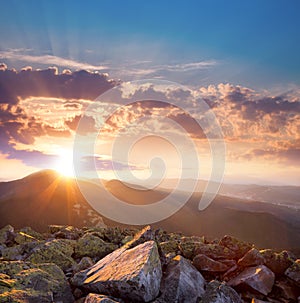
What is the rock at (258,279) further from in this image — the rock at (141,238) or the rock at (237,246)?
the rock at (141,238)

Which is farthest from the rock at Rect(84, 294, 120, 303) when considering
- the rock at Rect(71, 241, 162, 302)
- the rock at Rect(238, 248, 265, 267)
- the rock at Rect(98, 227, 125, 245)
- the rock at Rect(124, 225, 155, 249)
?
the rock at Rect(98, 227, 125, 245)

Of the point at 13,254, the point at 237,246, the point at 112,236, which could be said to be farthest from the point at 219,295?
the point at 13,254

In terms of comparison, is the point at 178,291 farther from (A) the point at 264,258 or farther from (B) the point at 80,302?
(A) the point at 264,258

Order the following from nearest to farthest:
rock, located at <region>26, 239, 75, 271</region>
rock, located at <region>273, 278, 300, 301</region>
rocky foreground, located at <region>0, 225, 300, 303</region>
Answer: rocky foreground, located at <region>0, 225, 300, 303</region>, rock, located at <region>273, 278, 300, 301</region>, rock, located at <region>26, 239, 75, 271</region>

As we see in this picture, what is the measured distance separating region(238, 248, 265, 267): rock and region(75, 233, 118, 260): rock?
24.8 feet

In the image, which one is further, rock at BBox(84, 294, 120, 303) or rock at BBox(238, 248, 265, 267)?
rock at BBox(238, 248, 265, 267)

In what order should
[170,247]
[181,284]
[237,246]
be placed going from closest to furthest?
1. [181,284]
2. [237,246]
3. [170,247]

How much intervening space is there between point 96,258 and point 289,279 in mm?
9822

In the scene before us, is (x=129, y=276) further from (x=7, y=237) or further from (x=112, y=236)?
(x=7, y=237)

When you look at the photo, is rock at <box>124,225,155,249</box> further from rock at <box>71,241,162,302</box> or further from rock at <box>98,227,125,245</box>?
rock at <box>98,227,125,245</box>

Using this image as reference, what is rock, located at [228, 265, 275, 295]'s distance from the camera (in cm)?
1125

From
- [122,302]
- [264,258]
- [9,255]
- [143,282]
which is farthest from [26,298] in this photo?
[264,258]

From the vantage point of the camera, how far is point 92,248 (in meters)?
16.6

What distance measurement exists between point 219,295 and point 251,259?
3.87 m
